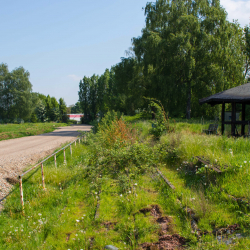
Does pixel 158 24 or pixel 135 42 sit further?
pixel 135 42

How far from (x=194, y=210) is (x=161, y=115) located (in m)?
7.83

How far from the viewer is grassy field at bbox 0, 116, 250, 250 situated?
3.59m

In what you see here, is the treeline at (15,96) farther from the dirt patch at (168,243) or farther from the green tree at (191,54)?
the dirt patch at (168,243)

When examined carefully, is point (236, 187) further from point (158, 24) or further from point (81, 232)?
point (158, 24)

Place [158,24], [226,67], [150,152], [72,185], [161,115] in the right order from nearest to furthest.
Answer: [72,185] → [150,152] → [161,115] → [226,67] → [158,24]

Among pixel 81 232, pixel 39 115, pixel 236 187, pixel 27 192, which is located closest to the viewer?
pixel 81 232

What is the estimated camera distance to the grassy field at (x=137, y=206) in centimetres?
359

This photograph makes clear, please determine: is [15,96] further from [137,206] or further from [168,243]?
[168,243]

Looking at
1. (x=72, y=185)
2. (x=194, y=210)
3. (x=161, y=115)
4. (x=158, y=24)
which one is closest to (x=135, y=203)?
(x=194, y=210)

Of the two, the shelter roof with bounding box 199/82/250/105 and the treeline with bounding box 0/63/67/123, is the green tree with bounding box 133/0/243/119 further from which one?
the treeline with bounding box 0/63/67/123

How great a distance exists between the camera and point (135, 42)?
27.0 metres

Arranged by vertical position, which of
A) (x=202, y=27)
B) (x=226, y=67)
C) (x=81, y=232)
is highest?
(x=202, y=27)

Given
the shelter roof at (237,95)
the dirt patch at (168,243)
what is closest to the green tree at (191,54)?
the shelter roof at (237,95)

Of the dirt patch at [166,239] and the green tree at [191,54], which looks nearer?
the dirt patch at [166,239]
